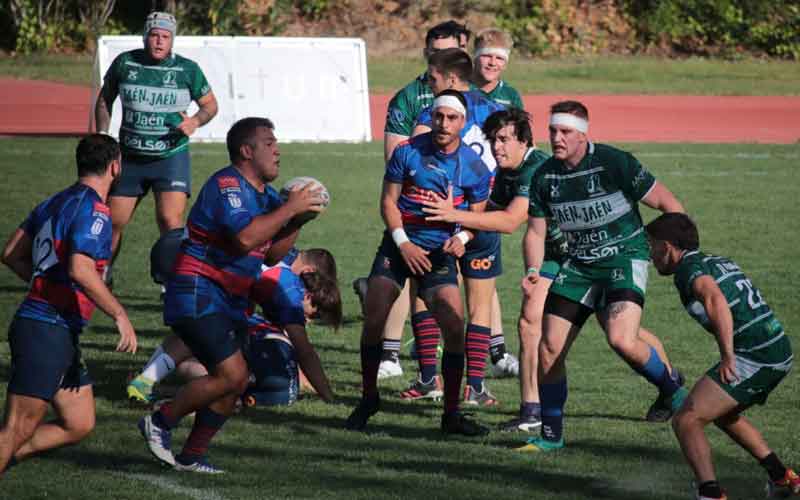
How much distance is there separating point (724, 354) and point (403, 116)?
12.6 feet

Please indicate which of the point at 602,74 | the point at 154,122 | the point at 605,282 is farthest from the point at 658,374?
the point at 602,74

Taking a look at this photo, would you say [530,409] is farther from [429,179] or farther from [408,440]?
[429,179]

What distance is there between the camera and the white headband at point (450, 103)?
7.84m

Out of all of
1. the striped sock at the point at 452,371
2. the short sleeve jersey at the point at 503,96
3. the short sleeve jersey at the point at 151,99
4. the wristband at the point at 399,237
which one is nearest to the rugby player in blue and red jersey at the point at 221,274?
the wristband at the point at 399,237

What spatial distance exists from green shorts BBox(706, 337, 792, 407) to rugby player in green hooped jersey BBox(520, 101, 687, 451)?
0.97 metres

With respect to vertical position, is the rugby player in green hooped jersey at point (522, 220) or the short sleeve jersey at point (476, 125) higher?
the short sleeve jersey at point (476, 125)

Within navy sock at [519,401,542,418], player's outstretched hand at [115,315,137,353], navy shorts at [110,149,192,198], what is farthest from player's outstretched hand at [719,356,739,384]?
navy shorts at [110,149,192,198]

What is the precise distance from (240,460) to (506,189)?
8.13 ft

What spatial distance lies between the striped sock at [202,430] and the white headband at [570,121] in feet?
7.83

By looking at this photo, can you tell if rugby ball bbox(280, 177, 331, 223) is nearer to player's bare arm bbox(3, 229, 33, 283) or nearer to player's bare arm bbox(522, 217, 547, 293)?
player's bare arm bbox(3, 229, 33, 283)

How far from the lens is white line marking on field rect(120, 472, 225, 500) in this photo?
21.0 feet

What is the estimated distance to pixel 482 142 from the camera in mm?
8727

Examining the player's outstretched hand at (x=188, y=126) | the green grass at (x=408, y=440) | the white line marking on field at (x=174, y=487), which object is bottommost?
the green grass at (x=408, y=440)

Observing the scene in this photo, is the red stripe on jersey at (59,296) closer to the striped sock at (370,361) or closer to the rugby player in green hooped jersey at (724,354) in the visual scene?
the striped sock at (370,361)
